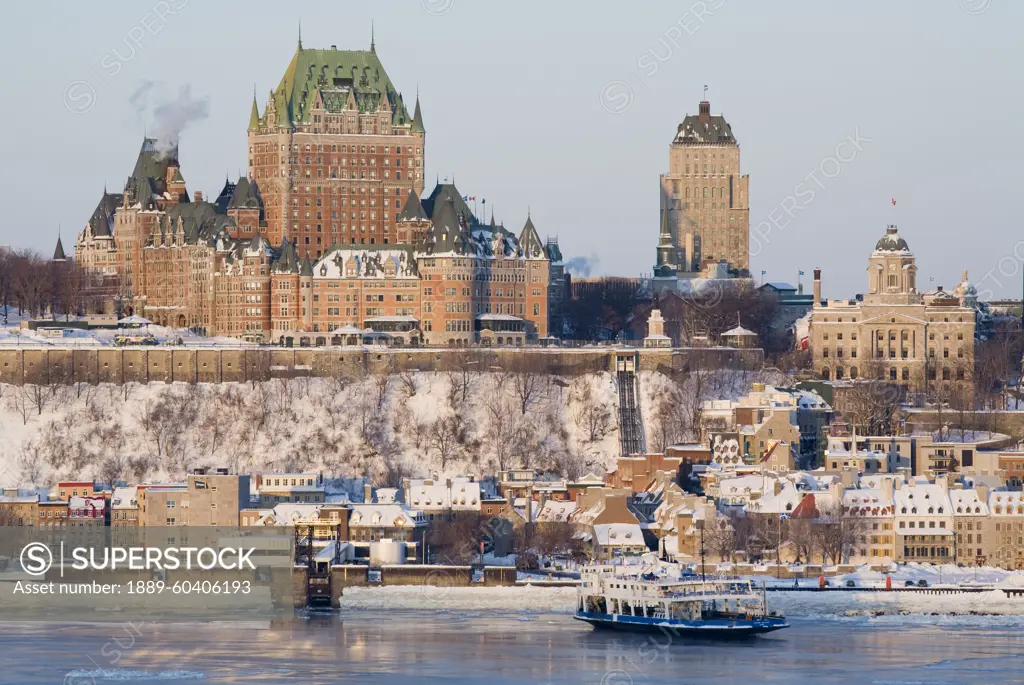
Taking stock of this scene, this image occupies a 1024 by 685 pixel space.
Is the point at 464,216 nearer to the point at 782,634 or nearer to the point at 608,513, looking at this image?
the point at 608,513

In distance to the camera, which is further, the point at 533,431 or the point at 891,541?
the point at 533,431

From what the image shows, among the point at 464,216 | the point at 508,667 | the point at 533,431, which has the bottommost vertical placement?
the point at 508,667

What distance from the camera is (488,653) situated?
11562 centimetres

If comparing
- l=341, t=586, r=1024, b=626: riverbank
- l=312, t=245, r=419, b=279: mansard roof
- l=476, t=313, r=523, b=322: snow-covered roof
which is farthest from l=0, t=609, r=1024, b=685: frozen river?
l=312, t=245, r=419, b=279: mansard roof

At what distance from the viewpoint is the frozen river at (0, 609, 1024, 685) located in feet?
357

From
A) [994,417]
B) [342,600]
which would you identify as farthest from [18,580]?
[994,417]

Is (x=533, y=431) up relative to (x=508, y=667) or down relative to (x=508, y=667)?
up

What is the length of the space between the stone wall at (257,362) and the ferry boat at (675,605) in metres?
54.6

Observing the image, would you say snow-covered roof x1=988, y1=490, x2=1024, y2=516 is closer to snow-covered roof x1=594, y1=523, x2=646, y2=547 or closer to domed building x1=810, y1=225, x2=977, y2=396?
snow-covered roof x1=594, y1=523, x2=646, y2=547

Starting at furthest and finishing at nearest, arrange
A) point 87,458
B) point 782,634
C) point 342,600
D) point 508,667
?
point 87,458 < point 342,600 < point 782,634 < point 508,667

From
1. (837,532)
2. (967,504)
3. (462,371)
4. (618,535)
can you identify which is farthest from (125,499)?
(967,504)

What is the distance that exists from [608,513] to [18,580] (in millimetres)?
28369

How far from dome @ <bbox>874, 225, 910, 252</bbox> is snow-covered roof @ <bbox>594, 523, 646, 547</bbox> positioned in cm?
5108

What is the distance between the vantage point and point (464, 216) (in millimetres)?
199000
